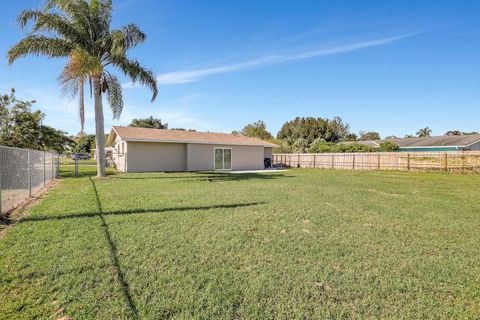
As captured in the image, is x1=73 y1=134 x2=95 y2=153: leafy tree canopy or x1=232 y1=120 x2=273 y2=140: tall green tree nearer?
x1=232 y1=120 x2=273 y2=140: tall green tree

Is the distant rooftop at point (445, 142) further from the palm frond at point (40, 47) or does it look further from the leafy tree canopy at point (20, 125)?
the leafy tree canopy at point (20, 125)

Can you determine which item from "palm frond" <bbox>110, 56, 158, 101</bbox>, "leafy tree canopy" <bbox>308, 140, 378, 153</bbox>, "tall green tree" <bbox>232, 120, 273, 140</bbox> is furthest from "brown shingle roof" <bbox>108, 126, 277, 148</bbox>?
"tall green tree" <bbox>232, 120, 273, 140</bbox>

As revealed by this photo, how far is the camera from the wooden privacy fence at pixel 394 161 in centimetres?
1914

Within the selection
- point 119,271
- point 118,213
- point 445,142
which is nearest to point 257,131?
point 445,142

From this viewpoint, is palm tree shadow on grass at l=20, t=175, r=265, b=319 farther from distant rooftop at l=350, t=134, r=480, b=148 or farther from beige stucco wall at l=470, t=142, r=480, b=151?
beige stucco wall at l=470, t=142, r=480, b=151

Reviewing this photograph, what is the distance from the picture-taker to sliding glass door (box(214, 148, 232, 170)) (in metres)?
23.4

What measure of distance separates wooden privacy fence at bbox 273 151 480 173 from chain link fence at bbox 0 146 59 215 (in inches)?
922

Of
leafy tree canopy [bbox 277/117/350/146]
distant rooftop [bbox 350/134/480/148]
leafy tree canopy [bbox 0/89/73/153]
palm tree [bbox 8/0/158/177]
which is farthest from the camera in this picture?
leafy tree canopy [bbox 277/117/350/146]

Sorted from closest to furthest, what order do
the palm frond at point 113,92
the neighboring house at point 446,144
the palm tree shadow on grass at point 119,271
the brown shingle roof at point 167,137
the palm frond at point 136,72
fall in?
the palm tree shadow on grass at point 119,271, the palm frond at point 136,72, the palm frond at point 113,92, the brown shingle roof at point 167,137, the neighboring house at point 446,144

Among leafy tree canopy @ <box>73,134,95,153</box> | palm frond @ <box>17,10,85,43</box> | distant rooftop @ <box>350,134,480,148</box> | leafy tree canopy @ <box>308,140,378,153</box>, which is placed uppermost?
palm frond @ <box>17,10,85,43</box>

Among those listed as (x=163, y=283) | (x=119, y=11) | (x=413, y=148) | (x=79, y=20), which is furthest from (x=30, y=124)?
(x=413, y=148)

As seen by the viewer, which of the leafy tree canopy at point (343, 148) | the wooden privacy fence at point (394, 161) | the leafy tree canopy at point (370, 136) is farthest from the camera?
the leafy tree canopy at point (370, 136)

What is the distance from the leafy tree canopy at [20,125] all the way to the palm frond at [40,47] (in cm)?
443

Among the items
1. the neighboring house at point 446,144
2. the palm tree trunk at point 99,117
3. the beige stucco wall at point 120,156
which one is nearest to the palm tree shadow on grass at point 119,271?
the palm tree trunk at point 99,117
